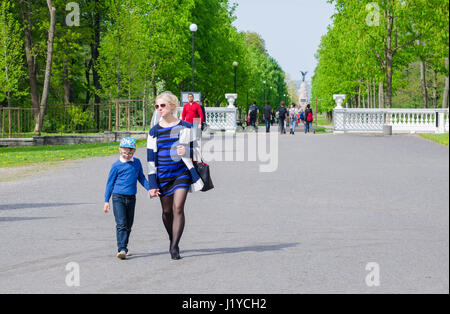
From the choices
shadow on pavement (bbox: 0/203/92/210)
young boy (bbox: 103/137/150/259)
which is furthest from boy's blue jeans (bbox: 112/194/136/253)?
shadow on pavement (bbox: 0/203/92/210)

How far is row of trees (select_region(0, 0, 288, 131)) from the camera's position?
4588 centimetres

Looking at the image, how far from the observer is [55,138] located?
3412 centimetres

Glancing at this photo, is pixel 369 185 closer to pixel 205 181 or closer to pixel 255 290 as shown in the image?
pixel 205 181

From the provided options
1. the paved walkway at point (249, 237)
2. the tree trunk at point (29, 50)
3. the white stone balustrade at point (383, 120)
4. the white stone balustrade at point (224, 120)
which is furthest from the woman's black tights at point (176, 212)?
the tree trunk at point (29, 50)

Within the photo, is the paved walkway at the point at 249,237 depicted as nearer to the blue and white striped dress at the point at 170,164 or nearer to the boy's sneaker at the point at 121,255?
the boy's sneaker at the point at 121,255

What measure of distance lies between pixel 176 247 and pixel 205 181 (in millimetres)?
700

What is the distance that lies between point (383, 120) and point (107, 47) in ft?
65.6

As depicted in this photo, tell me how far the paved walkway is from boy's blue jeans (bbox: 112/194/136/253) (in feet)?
0.62

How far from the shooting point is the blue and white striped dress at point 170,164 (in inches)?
250

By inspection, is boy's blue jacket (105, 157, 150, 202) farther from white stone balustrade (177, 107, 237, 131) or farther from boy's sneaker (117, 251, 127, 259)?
white stone balustrade (177, 107, 237, 131)

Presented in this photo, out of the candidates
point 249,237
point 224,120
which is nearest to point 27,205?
point 249,237

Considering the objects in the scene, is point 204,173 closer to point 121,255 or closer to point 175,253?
point 175,253

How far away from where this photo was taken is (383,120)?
40.3m
